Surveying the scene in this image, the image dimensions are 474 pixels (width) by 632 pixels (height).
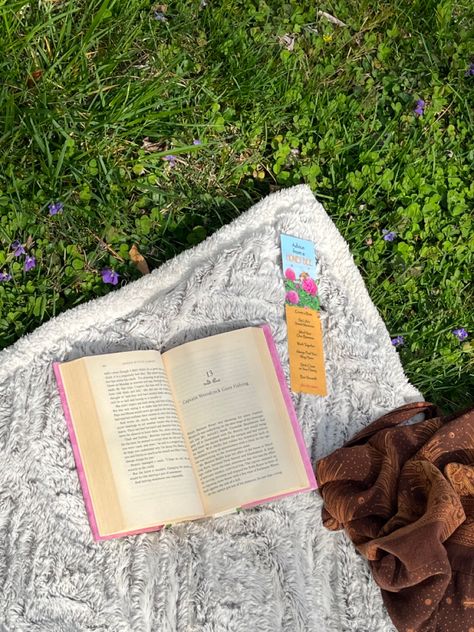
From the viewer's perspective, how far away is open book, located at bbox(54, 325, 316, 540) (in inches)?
67.7

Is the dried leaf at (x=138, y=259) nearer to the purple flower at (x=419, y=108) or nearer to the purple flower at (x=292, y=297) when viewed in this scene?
the purple flower at (x=292, y=297)

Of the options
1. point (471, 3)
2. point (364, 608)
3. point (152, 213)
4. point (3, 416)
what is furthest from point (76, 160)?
point (471, 3)

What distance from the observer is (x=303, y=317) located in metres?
2.08

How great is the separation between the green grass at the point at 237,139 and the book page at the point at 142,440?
0.31m

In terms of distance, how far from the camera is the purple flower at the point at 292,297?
208 cm

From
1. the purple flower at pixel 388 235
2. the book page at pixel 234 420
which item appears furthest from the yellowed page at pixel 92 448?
the purple flower at pixel 388 235

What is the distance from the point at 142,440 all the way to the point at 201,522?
9.7 inches

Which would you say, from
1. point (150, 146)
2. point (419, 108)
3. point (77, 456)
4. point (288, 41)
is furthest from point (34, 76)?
point (419, 108)

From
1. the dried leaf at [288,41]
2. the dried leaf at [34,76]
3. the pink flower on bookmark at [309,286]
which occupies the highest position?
the dried leaf at [288,41]

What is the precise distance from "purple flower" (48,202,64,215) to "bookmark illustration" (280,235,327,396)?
0.61m

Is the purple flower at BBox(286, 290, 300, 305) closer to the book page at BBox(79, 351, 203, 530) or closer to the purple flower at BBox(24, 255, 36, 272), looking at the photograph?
the book page at BBox(79, 351, 203, 530)

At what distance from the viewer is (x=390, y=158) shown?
7.91ft

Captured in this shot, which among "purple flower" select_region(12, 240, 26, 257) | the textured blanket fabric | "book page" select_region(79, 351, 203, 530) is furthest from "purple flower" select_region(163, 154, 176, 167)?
"book page" select_region(79, 351, 203, 530)

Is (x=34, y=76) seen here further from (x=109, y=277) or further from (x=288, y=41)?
(x=288, y=41)
